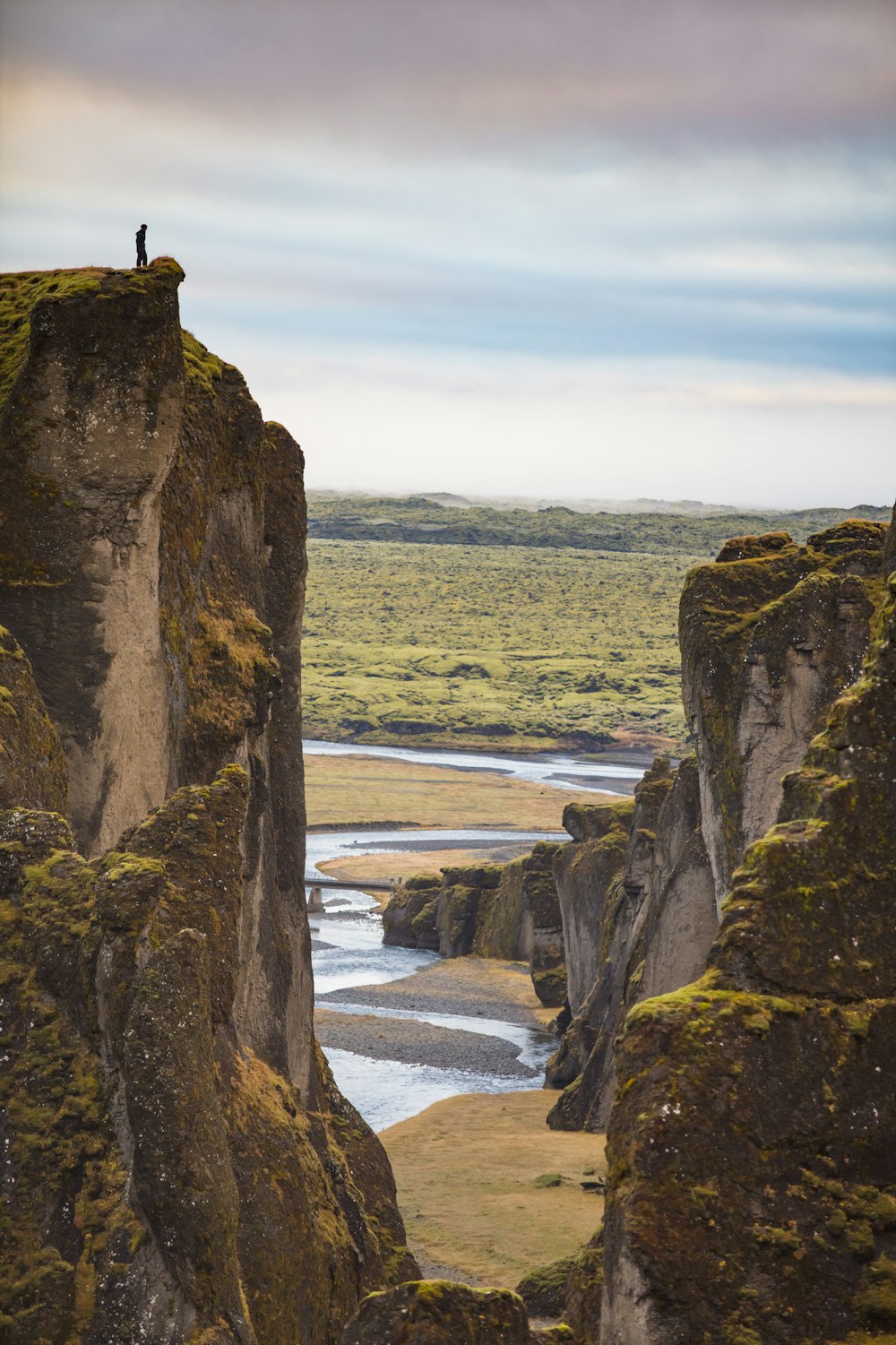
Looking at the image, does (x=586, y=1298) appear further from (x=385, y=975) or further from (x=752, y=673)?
(x=385, y=975)

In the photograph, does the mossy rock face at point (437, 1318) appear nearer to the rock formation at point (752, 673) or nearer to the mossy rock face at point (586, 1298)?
the mossy rock face at point (586, 1298)

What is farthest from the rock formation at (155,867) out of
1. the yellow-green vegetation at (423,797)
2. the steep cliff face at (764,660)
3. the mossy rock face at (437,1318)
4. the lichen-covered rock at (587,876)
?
the yellow-green vegetation at (423,797)

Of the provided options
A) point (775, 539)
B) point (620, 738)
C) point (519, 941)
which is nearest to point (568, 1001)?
point (519, 941)

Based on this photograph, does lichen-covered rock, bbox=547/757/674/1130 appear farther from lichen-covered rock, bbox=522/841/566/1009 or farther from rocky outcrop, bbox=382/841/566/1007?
rocky outcrop, bbox=382/841/566/1007

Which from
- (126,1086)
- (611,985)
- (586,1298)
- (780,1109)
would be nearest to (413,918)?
(611,985)

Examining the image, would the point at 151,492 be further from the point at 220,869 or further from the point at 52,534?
the point at 220,869

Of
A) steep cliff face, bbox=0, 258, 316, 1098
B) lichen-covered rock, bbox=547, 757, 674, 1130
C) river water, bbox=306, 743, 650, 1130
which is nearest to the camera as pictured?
steep cliff face, bbox=0, 258, 316, 1098

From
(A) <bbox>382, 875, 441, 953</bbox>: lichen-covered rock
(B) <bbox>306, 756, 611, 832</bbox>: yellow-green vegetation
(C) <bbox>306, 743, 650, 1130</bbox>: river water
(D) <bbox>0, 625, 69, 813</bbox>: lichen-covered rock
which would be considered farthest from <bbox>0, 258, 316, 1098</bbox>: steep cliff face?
(B) <bbox>306, 756, 611, 832</bbox>: yellow-green vegetation
